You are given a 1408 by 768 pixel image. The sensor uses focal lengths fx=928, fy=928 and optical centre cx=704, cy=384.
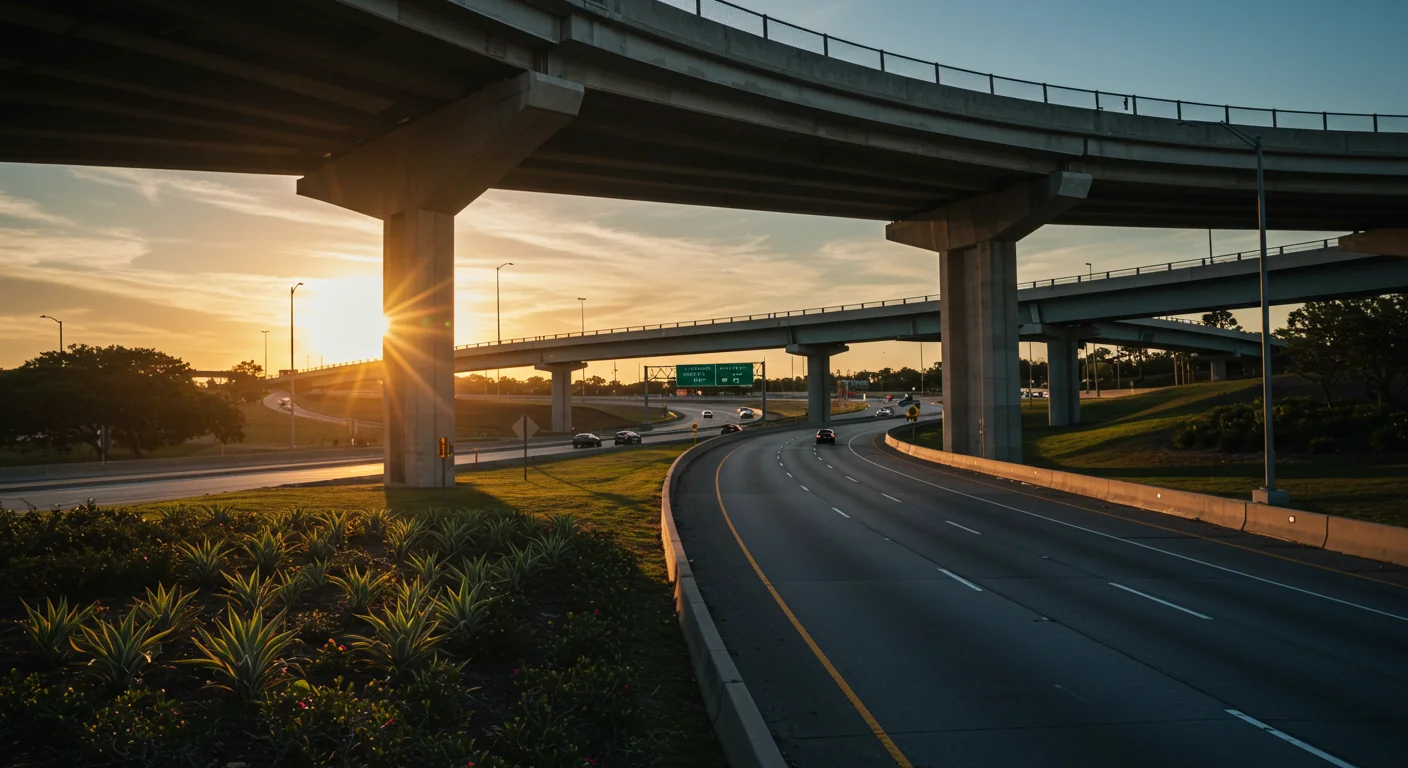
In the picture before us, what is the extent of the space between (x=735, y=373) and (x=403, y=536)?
8265 centimetres

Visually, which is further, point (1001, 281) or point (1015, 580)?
point (1001, 281)

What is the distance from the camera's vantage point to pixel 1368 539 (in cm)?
1925

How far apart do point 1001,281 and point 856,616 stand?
120 ft

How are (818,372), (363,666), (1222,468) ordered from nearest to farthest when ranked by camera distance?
(363,666), (1222,468), (818,372)

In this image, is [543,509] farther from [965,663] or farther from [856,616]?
[965,663]

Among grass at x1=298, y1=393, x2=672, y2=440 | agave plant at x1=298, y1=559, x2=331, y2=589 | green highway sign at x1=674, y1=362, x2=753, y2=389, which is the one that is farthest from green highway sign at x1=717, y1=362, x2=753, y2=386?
agave plant at x1=298, y1=559, x2=331, y2=589

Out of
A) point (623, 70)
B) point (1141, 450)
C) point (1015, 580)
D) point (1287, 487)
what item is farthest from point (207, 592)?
point (1141, 450)

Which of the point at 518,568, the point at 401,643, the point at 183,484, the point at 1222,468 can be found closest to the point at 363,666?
the point at 401,643

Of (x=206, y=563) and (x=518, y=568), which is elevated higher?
(x=206, y=563)

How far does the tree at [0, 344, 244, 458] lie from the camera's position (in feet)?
211

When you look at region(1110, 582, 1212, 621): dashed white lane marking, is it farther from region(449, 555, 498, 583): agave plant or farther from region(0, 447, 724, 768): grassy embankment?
region(449, 555, 498, 583): agave plant

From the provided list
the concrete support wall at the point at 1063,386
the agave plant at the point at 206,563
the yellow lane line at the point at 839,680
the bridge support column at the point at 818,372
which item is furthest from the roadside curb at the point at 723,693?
the bridge support column at the point at 818,372

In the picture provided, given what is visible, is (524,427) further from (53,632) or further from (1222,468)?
(1222,468)

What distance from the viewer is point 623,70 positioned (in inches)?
1172
